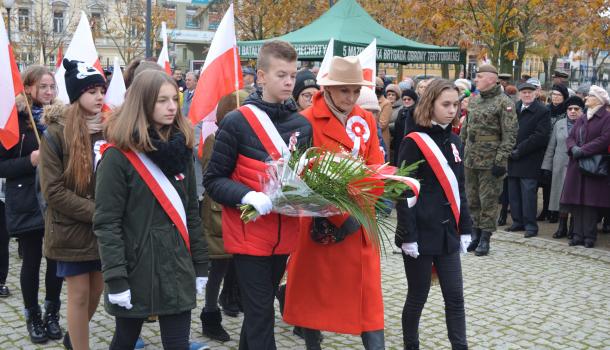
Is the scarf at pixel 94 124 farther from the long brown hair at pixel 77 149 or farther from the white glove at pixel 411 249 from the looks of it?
the white glove at pixel 411 249

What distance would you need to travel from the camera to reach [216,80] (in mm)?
6219

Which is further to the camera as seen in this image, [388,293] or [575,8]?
[575,8]

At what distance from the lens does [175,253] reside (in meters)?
3.82

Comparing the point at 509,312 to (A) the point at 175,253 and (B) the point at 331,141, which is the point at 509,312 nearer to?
(B) the point at 331,141

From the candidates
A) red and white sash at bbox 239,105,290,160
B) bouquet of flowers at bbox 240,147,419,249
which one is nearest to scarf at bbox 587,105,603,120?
bouquet of flowers at bbox 240,147,419,249

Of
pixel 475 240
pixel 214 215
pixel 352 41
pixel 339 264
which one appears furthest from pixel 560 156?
pixel 339 264

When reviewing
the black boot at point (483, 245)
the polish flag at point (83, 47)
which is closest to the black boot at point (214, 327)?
the polish flag at point (83, 47)

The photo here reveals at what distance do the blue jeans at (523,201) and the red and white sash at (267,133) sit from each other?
6753 mm

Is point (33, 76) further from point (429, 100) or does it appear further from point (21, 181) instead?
point (429, 100)

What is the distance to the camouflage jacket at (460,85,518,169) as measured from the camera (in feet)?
28.6

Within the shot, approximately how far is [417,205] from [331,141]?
2.72 feet

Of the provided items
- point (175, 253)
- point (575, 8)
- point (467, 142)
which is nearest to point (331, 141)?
point (175, 253)

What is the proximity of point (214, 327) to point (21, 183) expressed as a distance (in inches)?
77.3

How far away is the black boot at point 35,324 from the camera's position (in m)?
5.42
